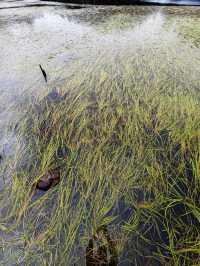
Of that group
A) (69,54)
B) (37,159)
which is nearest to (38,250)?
(37,159)

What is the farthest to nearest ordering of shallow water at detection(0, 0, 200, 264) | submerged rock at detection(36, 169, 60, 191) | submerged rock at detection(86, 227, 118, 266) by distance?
shallow water at detection(0, 0, 200, 264), submerged rock at detection(36, 169, 60, 191), submerged rock at detection(86, 227, 118, 266)

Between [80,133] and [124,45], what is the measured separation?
3.31 metres

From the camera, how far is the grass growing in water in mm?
1337

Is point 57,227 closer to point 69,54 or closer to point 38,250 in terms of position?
point 38,250

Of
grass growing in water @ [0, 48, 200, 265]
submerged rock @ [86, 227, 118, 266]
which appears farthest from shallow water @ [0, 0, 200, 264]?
submerged rock @ [86, 227, 118, 266]

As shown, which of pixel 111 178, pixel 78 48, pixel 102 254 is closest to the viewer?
pixel 102 254

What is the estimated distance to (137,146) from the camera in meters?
2.02

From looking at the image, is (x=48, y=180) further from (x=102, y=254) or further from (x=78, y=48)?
(x=78, y=48)

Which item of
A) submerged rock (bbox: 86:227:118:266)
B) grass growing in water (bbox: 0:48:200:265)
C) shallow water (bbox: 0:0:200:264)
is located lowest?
submerged rock (bbox: 86:227:118:266)

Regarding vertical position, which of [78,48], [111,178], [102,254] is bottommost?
[102,254]

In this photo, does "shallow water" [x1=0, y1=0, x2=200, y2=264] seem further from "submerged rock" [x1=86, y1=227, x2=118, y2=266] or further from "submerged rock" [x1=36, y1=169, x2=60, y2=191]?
"submerged rock" [x1=86, y1=227, x2=118, y2=266]

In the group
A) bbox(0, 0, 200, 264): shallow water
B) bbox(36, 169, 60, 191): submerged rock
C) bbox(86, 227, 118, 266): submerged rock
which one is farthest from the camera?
bbox(0, 0, 200, 264): shallow water

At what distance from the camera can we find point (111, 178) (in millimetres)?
1729

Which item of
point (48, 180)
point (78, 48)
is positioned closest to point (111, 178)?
point (48, 180)
